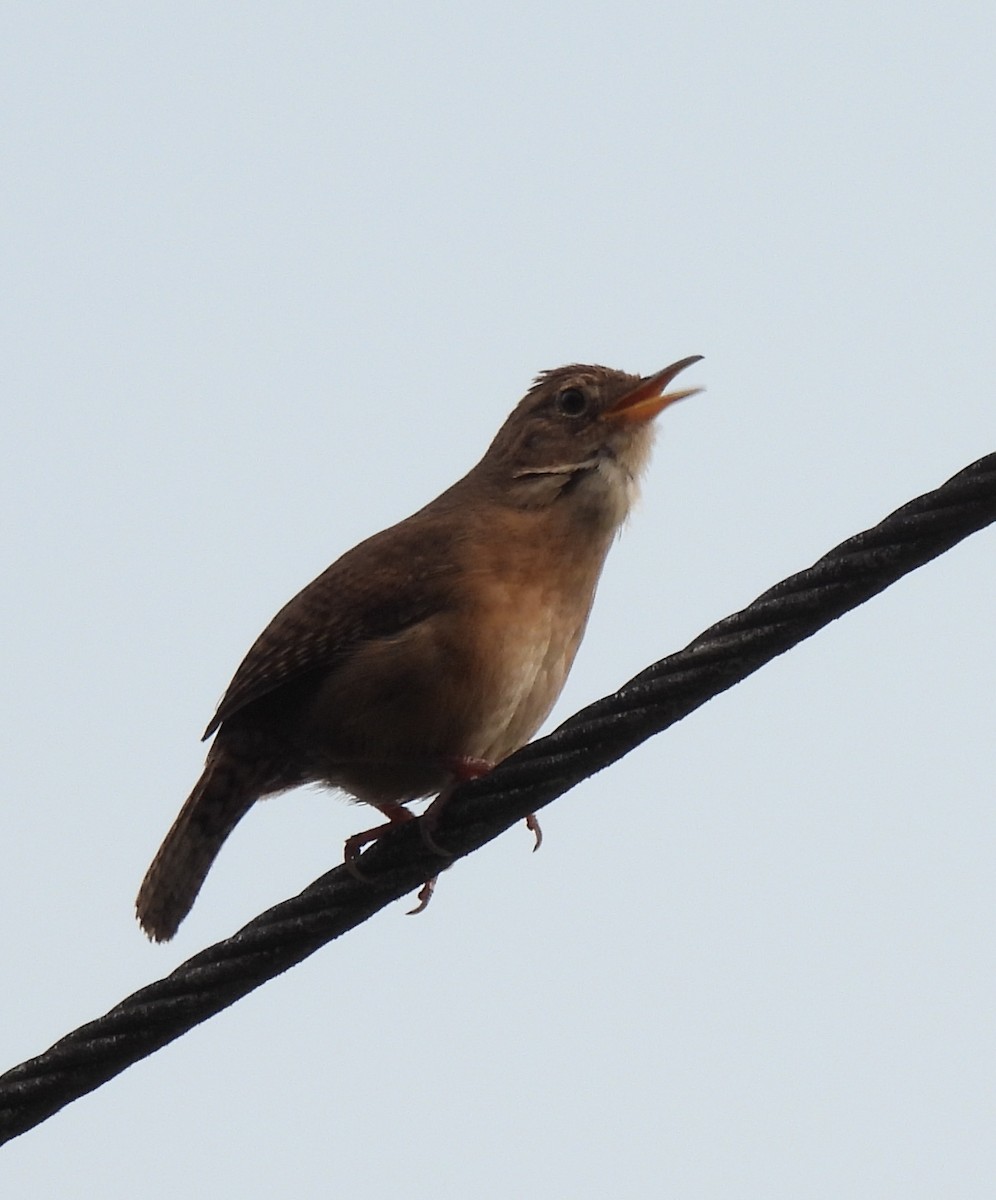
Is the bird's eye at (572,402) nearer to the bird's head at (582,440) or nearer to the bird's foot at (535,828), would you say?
the bird's head at (582,440)

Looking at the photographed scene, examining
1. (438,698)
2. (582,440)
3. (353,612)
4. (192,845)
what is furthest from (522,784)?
(582,440)

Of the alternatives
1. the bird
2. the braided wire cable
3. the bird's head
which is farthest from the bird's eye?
the braided wire cable

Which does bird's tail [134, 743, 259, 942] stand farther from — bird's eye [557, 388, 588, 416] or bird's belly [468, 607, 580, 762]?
bird's eye [557, 388, 588, 416]

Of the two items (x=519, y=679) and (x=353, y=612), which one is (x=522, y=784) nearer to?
(x=519, y=679)

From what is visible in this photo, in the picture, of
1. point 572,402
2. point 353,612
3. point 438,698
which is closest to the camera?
point 438,698

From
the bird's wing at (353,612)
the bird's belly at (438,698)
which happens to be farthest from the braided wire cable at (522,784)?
the bird's wing at (353,612)

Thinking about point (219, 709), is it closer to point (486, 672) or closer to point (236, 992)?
point (486, 672)
